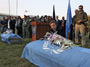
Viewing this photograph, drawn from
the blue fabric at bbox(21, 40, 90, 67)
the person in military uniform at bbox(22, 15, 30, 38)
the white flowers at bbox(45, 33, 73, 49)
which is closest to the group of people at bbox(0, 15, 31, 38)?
the person in military uniform at bbox(22, 15, 30, 38)

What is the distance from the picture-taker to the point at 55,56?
342cm

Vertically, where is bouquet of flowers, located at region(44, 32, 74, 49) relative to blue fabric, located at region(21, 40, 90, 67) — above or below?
above

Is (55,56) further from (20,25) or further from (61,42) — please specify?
(20,25)

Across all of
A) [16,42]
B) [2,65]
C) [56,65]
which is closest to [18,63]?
[2,65]

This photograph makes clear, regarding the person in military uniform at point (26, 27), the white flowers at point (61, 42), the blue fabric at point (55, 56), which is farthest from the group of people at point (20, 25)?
the white flowers at point (61, 42)

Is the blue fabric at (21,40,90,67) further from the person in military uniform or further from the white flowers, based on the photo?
the person in military uniform

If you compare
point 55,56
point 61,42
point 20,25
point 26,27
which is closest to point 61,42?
point 61,42

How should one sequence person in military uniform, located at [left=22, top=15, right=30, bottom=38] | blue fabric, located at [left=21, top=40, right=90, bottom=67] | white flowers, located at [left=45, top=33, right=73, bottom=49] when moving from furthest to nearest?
person in military uniform, located at [left=22, top=15, right=30, bottom=38] < white flowers, located at [left=45, top=33, right=73, bottom=49] < blue fabric, located at [left=21, top=40, right=90, bottom=67]

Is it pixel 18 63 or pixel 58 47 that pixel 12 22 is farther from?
pixel 58 47

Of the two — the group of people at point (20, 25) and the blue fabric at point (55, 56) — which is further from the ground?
the group of people at point (20, 25)

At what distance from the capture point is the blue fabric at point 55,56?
2.87m

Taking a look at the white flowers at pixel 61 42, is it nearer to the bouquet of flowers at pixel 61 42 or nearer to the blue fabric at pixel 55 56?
the bouquet of flowers at pixel 61 42

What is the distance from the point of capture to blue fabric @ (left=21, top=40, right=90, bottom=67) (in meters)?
2.87

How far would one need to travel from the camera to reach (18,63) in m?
4.55
